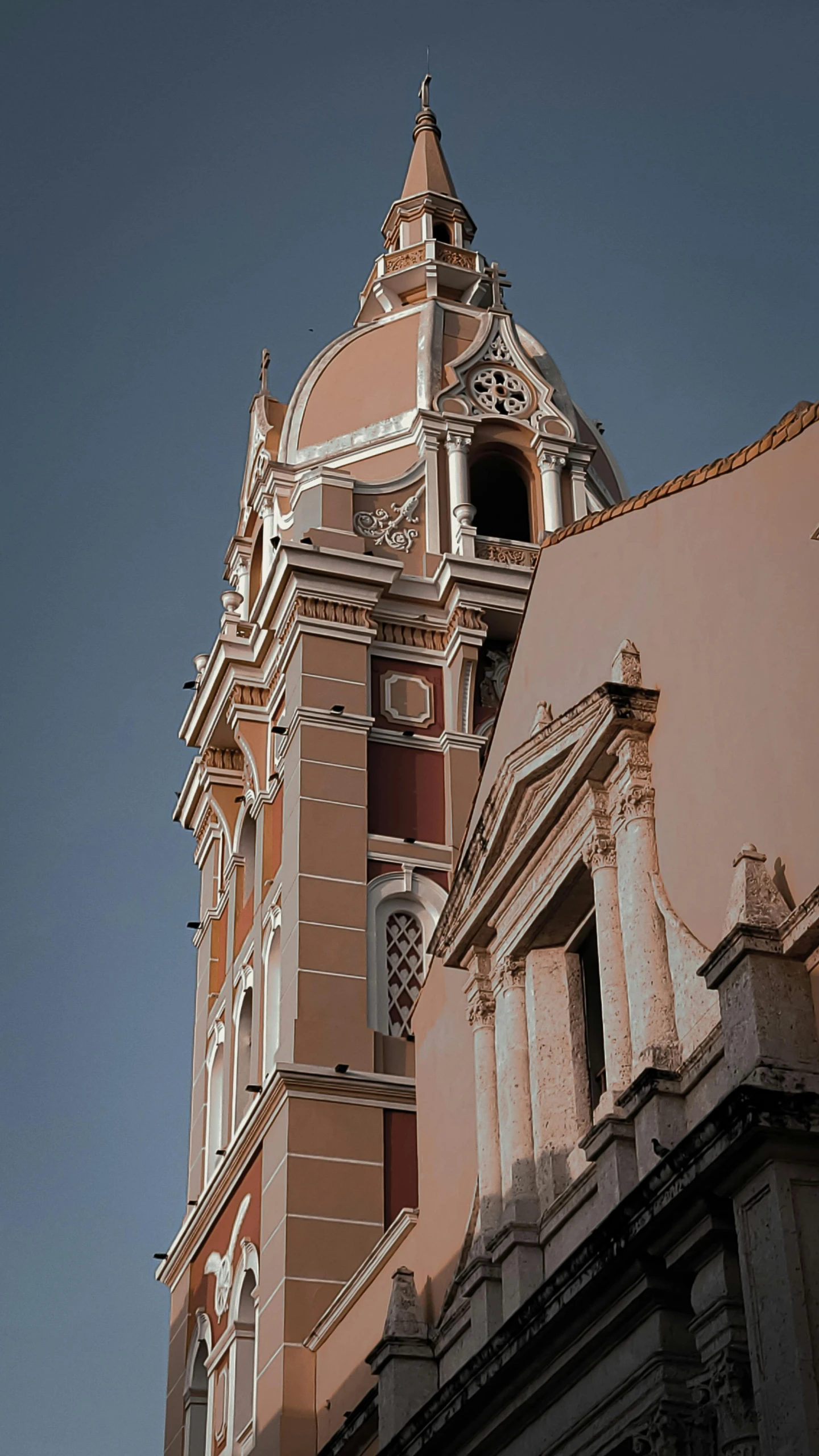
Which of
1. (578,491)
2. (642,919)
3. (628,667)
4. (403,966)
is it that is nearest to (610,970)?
(642,919)

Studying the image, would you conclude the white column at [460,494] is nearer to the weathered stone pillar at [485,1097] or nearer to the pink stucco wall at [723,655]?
the pink stucco wall at [723,655]

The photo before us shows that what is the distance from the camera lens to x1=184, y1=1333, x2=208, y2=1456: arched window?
23.0 m

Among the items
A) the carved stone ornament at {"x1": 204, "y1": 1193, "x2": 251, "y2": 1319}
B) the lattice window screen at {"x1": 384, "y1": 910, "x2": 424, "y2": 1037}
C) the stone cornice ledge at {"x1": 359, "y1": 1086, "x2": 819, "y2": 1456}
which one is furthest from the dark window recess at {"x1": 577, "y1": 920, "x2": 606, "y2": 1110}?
the carved stone ornament at {"x1": 204, "y1": 1193, "x2": 251, "y2": 1319}

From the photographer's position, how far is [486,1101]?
53.4ft

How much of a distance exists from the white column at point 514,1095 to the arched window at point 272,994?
6.36m

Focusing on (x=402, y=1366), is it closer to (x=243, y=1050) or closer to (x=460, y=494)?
(x=243, y=1050)

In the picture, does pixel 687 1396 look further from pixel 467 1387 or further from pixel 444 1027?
pixel 444 1027

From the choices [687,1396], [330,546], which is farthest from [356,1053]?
[687,1396]

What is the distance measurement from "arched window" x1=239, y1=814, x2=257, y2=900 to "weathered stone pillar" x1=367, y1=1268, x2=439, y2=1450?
379 inches

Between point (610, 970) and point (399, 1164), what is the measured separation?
722 cm

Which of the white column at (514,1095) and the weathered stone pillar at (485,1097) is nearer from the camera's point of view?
the white column at (514,1095)

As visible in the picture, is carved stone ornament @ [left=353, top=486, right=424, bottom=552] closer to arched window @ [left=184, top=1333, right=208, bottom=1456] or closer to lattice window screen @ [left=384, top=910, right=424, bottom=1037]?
lattice window screen @ [left=384, top=910, right=424, bottom=1037]

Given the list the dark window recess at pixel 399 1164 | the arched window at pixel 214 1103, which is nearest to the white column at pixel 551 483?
the arched window at pixel 214 1103

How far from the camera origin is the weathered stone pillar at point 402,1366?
629 inches
